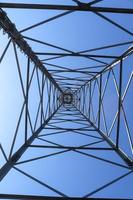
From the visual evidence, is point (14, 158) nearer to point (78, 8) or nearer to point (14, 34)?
point (14, 34)

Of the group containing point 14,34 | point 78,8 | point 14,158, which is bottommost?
point 14,158

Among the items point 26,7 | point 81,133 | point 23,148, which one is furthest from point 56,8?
point 81,133

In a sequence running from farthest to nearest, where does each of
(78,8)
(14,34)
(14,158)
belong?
(14,158)
(14,34)
(78,8)

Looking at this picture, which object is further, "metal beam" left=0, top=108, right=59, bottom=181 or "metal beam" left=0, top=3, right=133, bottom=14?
"metal beam" left=0, top=108, right=59, bottom=181

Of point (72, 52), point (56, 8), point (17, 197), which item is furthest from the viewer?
point (72, 52)

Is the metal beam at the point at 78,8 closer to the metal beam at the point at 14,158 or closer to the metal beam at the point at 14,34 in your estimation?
the metal beam at the point at 14,34

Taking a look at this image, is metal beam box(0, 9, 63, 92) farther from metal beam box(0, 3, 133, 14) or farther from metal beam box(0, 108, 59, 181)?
metal beam box(0, 108, 59, 181)

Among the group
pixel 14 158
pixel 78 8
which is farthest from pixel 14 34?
pixel 14 158

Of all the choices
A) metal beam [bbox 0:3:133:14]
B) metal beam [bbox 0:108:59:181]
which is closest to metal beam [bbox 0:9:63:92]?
metal beam [bbox 0:3:133:14]

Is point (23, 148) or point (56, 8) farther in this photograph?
point (23, 148)

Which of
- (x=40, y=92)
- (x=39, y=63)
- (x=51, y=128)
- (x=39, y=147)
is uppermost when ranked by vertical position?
(x=39, y=63)

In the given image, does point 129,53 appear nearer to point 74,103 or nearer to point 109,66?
point 109,66
